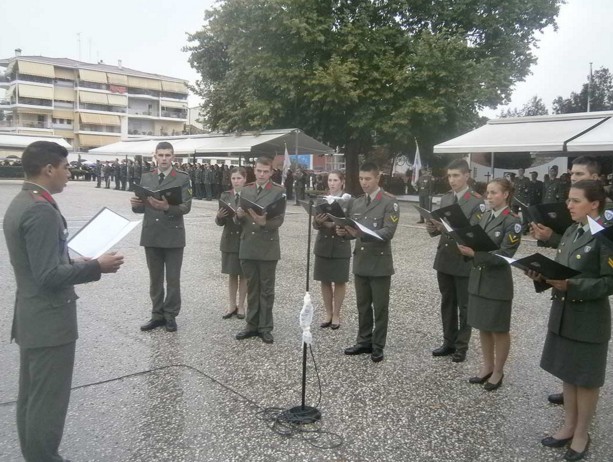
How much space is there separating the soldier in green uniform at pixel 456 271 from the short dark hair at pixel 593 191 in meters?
1.59

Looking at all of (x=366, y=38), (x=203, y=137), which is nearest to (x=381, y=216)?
(x=366, y=38)

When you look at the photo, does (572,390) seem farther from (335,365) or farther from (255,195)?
(255,195)

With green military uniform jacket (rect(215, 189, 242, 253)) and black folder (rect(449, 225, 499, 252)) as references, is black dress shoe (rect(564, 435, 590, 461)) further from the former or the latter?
green military uniform jacket (rect(215, 189, 242, 253))

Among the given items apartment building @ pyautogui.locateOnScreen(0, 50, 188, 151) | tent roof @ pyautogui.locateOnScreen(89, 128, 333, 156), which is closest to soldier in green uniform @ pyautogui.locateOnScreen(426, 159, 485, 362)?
tent roof @ pyautogui.locateOnScreen(89, 128, 333, 156)

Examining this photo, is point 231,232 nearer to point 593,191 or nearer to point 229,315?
point 229,315

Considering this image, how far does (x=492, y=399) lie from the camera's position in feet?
13.9

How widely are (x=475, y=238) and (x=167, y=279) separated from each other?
3442 millimetres

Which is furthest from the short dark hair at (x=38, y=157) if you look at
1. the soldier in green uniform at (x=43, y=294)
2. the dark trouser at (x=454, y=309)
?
the dark trouser at (x=454, y=309)

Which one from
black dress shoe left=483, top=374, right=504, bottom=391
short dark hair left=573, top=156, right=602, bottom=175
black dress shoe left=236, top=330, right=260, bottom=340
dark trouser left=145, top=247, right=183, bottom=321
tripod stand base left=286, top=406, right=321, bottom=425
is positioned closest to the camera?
tripod stand base left=286, top=406, right=321, bottom=425

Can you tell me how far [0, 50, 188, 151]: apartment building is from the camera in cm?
6656

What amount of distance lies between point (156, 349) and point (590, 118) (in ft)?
46.5

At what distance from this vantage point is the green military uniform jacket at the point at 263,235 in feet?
18.5

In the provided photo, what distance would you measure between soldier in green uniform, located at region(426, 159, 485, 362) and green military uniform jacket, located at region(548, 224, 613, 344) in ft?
5.18

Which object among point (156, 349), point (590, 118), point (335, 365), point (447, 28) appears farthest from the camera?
point (447, 28)
